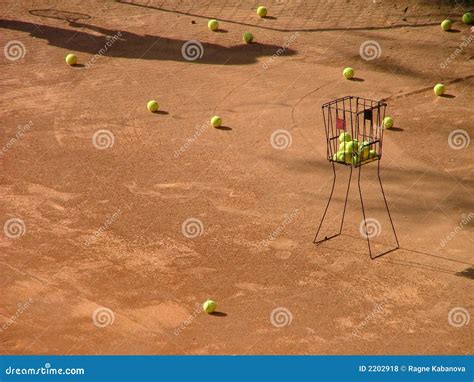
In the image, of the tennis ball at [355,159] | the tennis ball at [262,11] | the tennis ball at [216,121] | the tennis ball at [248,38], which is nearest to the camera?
the tennis ball at [355,159]

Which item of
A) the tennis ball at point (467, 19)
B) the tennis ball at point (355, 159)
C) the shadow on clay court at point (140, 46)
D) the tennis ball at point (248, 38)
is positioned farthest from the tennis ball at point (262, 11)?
the tennis ball at point (355, 159)

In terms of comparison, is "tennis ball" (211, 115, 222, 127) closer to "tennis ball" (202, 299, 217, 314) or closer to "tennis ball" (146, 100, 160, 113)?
"tennis ball" (146, 100, 160, 113)

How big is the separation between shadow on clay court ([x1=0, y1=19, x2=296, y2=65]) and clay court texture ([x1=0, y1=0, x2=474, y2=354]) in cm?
6

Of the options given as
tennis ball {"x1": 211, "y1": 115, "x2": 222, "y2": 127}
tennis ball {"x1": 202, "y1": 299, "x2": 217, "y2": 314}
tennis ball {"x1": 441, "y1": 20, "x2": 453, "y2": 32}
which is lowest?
tennis ball {"x1": 211, "y1": 115, "x2": 222, "y2": 127}

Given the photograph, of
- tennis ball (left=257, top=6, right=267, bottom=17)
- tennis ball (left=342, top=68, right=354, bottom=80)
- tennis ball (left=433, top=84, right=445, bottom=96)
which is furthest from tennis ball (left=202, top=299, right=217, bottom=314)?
tennis ball (left=257, top=6, right=267, bottom=17)

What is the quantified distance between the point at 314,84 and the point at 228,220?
642cm

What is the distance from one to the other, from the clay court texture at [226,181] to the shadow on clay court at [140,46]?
0.21 feet

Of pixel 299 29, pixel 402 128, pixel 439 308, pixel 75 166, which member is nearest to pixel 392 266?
pixel 439 308

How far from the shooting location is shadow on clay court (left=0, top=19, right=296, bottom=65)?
24984 millimetres

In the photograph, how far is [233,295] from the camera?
15641 millimetres

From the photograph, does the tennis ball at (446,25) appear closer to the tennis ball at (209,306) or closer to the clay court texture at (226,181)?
the clay court texture at (226,181)

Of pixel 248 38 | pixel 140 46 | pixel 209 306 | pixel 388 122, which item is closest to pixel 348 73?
pixel 388 122

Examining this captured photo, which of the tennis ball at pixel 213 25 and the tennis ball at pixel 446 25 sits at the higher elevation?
the tennis ball at pixel 446 25

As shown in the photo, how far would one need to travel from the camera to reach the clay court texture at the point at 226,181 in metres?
15.0
